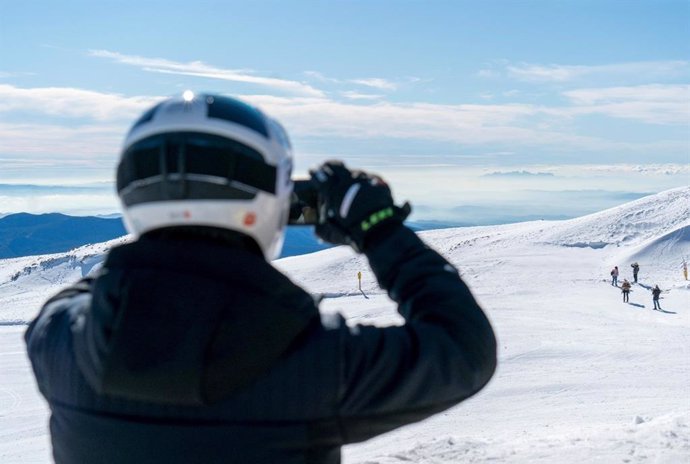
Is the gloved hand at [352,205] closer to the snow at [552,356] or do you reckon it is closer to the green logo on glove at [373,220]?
the green logo on glove at [373,220]

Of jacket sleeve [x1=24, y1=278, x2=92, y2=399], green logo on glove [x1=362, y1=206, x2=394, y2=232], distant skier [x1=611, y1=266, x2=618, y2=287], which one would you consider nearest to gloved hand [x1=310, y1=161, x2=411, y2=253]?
green logo on glove [x1=362, y1=206, x2=394, y2=232]

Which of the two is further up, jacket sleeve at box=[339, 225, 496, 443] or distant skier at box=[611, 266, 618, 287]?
jacket sleeve at box=[339, 225, 496, 443]

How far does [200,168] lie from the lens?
180cm

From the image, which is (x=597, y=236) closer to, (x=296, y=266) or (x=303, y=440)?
(x=296, y=266)

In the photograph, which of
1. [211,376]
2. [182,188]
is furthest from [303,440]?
[182,188]

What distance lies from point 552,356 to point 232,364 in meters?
14.6

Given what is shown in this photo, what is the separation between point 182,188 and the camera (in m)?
1.78

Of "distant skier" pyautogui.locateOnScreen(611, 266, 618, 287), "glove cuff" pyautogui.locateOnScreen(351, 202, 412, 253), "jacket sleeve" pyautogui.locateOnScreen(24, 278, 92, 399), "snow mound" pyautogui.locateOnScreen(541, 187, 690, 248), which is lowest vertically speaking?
"distant skier" pyautogui.locateOnScreen(611, 266, 618, 287)

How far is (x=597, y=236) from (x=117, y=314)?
40.6 m

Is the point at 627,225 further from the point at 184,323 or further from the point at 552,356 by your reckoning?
the point at 184,323

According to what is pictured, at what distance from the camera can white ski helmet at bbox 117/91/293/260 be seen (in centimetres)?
179

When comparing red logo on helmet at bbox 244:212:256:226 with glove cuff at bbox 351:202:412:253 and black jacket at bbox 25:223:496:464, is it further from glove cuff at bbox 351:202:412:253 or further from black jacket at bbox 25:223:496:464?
glove cuff at bbox 351:202:412:253

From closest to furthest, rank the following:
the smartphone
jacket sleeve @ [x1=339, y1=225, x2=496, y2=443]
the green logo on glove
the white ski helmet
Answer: jacket sleeve @ [x1=339, y1=225, x2=496, y2=443], the white ski helmet, the green logo on glove, the smartphone

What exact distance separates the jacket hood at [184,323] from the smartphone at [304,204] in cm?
57
